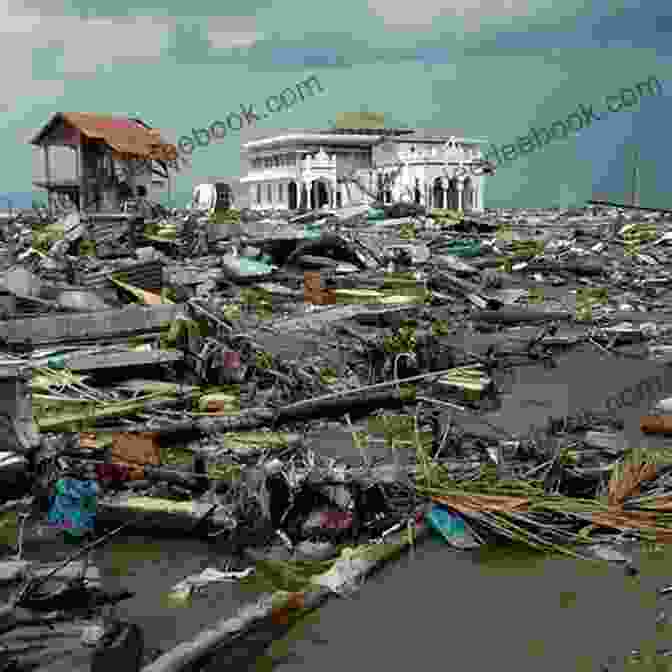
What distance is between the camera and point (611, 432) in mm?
7527

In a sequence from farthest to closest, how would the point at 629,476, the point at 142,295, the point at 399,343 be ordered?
the point at 142,295 < the point at 399,343 < the point at 629,476

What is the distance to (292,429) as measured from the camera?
784 centimetres

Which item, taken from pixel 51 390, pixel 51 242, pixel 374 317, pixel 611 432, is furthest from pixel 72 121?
pixel 611 432

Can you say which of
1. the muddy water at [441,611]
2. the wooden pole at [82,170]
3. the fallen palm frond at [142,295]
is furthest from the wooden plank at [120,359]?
the wooden pole at [82,170]

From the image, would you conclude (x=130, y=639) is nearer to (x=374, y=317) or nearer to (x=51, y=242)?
(x=374, y=317)

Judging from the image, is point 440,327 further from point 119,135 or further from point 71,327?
point 119,135

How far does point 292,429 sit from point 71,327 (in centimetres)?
399

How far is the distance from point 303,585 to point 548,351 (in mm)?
7189

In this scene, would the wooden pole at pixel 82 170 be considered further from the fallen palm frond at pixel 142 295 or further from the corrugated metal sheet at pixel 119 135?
the fallen palm frond at pixel 142 295

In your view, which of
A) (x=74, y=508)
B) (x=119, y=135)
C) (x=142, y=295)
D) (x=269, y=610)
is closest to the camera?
(x=269, y=610)

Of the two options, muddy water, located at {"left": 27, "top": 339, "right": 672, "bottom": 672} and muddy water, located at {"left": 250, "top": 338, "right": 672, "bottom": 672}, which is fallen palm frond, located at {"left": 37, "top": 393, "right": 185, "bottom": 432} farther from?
muddy water, located at {"left": 250, "top": 338, "right": 672, "bottom": 672}

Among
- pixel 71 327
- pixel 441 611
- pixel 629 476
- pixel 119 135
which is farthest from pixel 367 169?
pixel 441 611

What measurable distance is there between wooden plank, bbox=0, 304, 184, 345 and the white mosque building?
120 feet

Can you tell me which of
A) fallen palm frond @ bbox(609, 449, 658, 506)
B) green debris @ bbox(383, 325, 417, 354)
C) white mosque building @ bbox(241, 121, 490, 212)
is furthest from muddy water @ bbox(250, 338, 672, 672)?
white mosque building @ bbox(241, 121, 490, 212)
